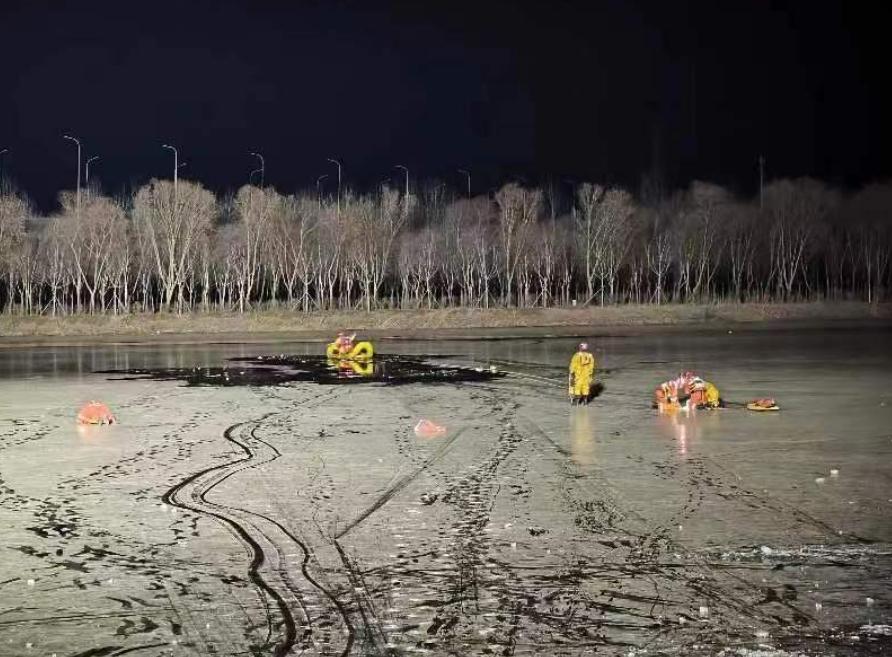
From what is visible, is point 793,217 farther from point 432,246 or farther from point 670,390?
point 670,390

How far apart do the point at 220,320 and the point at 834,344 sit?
1272 inches

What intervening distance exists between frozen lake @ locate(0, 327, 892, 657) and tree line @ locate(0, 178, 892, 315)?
4663 cm

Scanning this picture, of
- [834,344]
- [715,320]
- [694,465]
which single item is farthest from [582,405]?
[715,320]

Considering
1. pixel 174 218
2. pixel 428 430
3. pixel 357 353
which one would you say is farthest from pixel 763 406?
pixel 174 218

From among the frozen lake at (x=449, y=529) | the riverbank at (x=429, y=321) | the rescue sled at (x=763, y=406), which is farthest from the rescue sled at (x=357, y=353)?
the riverbank at (x=429, y=321)

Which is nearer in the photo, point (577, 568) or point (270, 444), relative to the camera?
point (577, 568)

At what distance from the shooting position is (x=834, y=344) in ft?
130

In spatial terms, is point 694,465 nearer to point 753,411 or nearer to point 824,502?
point 824,502

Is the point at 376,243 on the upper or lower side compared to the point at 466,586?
upper

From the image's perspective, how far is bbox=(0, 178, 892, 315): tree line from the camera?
220 feet

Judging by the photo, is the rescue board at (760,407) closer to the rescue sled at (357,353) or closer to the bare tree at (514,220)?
the rescue sled at (357,353)

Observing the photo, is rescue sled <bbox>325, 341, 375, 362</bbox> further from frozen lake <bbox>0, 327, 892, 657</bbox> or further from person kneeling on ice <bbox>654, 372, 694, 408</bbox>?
person kneeling on ice <bbox>654, 372, 694, 408</bbox>

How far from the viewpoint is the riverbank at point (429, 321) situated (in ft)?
177

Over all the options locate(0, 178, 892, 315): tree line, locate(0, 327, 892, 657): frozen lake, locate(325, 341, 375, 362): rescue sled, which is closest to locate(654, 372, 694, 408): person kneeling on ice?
locate(0, 327, 892, 657): frozen lake
